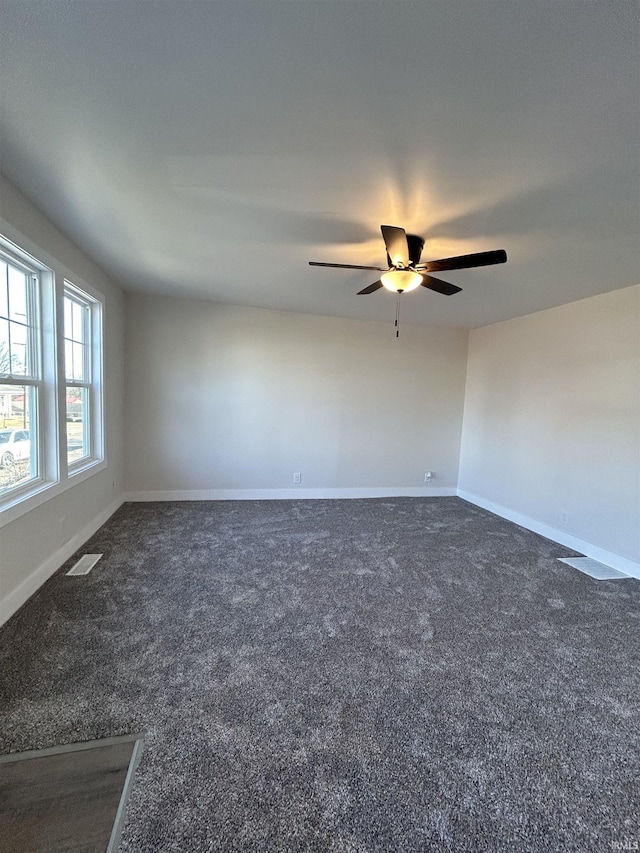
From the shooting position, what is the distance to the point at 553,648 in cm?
206

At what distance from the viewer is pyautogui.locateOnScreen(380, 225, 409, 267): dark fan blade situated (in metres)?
1.91

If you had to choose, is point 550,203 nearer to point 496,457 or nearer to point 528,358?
point 528,358

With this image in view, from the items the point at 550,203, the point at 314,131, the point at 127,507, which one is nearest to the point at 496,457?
the point at 550,203

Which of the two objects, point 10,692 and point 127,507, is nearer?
point 10,692

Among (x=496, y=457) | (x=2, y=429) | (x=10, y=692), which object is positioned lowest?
(x=10, y=692)

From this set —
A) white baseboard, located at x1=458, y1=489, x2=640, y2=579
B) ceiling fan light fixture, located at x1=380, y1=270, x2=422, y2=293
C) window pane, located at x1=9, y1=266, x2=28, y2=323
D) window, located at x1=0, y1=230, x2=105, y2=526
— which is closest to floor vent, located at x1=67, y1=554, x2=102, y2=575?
window, located at x1=0, y1=230, x2=105, y2=526

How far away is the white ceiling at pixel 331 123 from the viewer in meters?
1.07

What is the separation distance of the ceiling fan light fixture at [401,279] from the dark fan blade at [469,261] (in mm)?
81

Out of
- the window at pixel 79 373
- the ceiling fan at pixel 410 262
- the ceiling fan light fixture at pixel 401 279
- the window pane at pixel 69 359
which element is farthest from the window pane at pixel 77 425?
the ceiling fan light fixture at pixel 401 279

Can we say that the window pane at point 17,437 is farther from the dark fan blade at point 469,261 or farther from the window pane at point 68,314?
the dark fan blade at point 469,261

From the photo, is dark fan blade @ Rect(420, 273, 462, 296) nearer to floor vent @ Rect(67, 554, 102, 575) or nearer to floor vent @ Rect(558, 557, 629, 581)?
floor vent @ Rect(558, 557, 629, 581)

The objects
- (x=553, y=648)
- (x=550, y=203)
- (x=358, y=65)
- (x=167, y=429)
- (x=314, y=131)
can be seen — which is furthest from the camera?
(x=167, y=429)

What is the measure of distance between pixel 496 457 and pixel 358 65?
14.7 ft

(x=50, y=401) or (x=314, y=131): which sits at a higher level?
(x=314, y=131)
